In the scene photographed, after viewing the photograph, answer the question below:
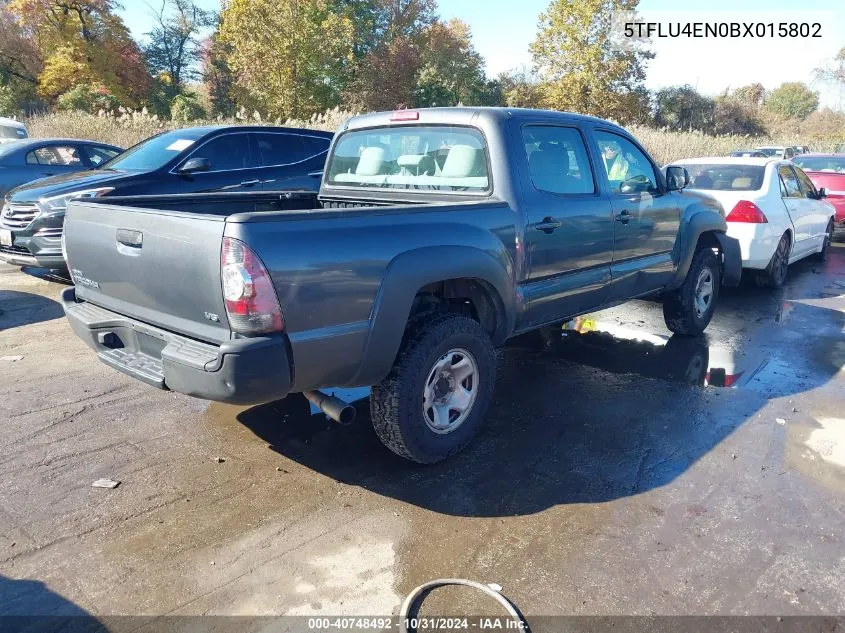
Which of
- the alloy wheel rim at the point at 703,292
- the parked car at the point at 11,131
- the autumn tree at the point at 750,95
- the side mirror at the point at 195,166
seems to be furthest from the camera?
the autumn tree at the point at 750,95

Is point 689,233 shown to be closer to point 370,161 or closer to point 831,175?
point 370,161

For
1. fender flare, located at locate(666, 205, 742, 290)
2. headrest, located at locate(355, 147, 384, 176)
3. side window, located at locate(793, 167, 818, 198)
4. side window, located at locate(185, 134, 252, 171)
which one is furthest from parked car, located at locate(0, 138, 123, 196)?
side window, located at locate(793, 167, 818, 198)

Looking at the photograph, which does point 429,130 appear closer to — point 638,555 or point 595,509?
point 595,509

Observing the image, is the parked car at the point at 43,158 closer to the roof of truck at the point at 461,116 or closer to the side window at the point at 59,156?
the side window at the point at 59,156

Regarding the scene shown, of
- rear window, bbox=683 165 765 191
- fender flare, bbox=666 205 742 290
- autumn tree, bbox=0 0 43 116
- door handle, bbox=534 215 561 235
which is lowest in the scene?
fender flare, bbox=666 205 742 290

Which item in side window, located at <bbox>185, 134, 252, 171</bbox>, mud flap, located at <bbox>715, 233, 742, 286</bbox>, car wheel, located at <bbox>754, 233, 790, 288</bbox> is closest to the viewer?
mud flap, located at <bbox>715, 233, 742, 286</bbox>

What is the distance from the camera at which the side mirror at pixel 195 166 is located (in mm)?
7219

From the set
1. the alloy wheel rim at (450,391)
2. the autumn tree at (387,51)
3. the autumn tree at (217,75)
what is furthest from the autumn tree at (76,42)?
the alloy wheel rim at (450,391)

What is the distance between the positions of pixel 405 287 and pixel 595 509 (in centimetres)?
148

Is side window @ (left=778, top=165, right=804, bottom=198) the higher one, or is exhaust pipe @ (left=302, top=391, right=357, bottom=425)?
side window @ (left=778, top=165, right=804, bottom=198)

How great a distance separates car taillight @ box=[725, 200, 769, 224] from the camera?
298 inches

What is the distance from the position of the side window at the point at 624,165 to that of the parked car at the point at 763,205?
9.49ft

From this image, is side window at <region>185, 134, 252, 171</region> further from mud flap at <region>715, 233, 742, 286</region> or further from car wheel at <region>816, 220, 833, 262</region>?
car wheel at <region>816, 220, 833, 262</region>

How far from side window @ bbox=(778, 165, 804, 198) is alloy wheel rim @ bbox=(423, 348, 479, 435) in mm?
6619
